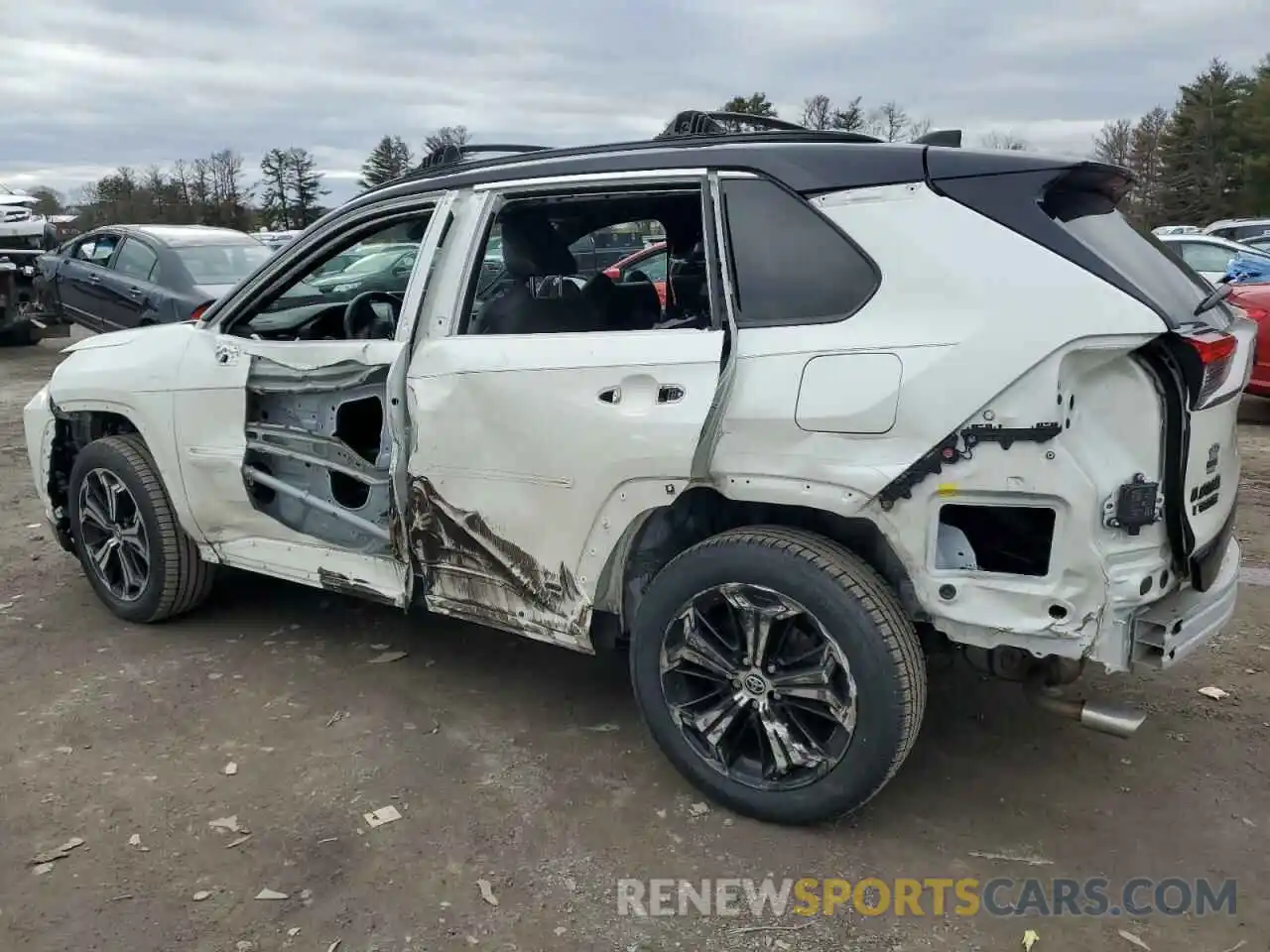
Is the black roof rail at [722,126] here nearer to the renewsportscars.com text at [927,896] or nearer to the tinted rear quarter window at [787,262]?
the tinted rear quarter window at [787,262]

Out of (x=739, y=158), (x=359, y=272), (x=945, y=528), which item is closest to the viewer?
(x=945, y=528)

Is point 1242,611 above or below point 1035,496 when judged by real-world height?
below

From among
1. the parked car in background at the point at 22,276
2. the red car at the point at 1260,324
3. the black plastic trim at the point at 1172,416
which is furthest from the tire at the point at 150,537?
the parked car in background at the point at 22,276

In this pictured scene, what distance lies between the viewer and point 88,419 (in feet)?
15.2

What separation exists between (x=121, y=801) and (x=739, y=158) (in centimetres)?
267

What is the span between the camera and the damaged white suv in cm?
256

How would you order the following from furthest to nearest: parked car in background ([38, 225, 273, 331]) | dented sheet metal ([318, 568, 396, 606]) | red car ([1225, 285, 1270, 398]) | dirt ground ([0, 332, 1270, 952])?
parked car in background ([38, 225, 273, 331]), red car ([1225, 285, 1270, 398]), dented sheet metal ([318, 568, 396, 606]), dirt ground ([0, 332, 1270, 952])

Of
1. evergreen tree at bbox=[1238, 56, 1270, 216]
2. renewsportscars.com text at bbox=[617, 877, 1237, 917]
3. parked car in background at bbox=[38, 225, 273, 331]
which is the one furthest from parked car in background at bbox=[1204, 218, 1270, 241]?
evergreen tree at bbox=[1238, 56, 1270, 216]

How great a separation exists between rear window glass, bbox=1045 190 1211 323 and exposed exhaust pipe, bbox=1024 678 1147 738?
106 cm

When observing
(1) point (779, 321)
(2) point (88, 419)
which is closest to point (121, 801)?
(2) point (88, 419)

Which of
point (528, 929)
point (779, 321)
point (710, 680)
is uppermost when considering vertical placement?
point (779, 321)

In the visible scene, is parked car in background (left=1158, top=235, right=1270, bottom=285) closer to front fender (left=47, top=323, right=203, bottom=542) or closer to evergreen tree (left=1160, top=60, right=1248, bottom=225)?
front fender (left=47, top=323, right=203, bottom=542)

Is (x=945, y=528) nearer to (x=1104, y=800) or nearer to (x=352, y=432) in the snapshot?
(x=1104, y=800)

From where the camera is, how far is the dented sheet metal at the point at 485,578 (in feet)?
10.9
